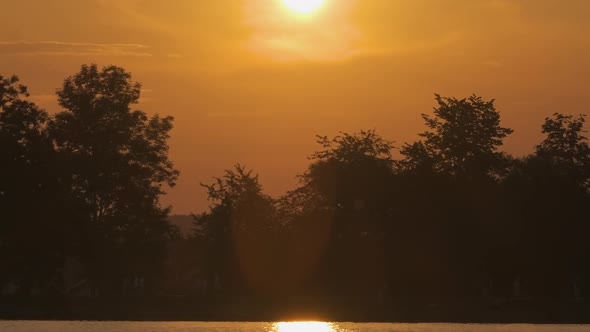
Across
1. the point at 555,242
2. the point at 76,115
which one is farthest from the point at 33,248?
the point at 555,242

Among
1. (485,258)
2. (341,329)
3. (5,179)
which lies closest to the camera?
(341,329)

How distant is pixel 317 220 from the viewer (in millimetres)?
126438

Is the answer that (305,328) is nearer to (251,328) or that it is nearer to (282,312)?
(251,328)

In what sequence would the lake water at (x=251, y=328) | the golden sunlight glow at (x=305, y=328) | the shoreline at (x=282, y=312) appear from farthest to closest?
the shoreline at (x=282, y=312) → the golden sunlight glow at (x=305, y=328) → the lake water at (x=251, y=328)

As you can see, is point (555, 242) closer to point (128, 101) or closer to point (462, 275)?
point (462, 275)

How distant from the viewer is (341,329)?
93.8m

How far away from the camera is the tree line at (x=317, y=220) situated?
109938 mm

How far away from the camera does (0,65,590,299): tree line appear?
10994 centimetres

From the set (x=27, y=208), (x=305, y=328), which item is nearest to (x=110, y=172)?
(x=27, y=208)

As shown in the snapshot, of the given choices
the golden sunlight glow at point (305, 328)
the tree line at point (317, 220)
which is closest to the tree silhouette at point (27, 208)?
the tree line at point (317, 220)

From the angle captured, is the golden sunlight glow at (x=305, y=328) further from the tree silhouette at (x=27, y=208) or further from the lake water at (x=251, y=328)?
the tree silhouette at (x=27, y=208)

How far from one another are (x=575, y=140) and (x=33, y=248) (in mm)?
52246

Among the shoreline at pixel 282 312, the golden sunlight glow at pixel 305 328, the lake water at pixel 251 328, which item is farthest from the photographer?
the shoreline at pixel 282 312

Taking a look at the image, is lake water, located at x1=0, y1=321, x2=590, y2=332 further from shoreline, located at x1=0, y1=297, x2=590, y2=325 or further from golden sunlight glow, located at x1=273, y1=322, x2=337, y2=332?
shoreline, located at x1=0, y1=297, x2=590, y2=325
